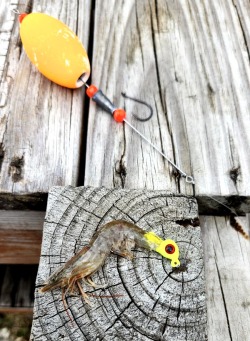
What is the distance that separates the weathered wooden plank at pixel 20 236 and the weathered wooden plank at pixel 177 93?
13.0 inches

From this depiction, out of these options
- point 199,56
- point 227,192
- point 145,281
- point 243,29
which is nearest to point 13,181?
point 145,281

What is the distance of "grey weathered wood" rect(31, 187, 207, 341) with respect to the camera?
1.13m

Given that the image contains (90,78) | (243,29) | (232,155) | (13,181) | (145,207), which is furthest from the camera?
(243,29)

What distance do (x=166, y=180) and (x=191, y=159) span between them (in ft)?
0.45

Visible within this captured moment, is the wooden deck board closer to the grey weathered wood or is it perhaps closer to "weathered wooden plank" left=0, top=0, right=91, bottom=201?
"weathered wooden plank" left=0, top=0, right=91, bottom=201

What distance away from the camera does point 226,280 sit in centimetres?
143

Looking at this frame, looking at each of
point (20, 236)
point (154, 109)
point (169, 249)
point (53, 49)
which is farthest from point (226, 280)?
point (53, 49)

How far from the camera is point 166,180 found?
1.53m

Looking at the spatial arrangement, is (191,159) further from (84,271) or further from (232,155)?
(84,271)

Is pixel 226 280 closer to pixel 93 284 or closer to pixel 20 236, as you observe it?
A: pixel 93 284

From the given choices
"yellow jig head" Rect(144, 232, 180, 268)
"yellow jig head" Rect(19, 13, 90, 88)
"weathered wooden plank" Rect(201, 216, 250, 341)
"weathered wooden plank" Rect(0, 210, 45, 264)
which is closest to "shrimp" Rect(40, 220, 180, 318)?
"yellow jig head" Rect(144, 232, 180, 268)

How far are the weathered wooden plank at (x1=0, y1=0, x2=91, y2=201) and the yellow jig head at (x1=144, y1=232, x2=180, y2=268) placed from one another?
424 mm

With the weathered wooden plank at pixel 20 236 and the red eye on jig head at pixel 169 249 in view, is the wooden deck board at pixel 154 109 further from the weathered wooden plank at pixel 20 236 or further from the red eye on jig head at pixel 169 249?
the red eye on jig head at pixel 169 249

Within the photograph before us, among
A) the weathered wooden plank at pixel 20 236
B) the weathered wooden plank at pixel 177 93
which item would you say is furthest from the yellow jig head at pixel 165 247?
the weathered wooden plank at pixel 20 236
